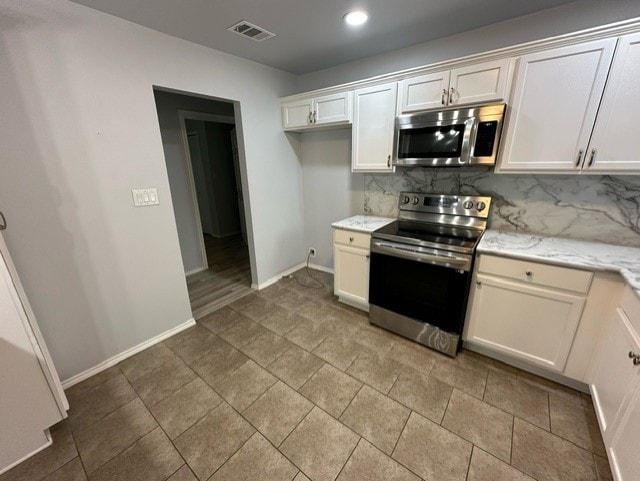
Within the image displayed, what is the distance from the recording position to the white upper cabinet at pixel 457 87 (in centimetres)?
182

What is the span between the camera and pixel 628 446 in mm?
1130

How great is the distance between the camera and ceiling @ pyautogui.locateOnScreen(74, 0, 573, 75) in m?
1.73

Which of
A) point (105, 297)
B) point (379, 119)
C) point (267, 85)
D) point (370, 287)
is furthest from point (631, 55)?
point (105, 297)

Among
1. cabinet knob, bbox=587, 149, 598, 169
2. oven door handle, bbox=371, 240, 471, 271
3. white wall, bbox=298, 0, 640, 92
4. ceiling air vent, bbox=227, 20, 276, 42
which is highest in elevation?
ceiling air vent, bbox=227, 20, 276, 42

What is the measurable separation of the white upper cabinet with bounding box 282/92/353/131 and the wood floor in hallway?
81.6 inches

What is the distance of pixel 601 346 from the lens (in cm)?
158

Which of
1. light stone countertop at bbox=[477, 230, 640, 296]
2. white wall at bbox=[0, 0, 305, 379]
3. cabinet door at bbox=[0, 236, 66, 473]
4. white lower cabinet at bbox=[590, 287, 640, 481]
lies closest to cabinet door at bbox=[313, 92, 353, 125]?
white wall at bbox=[0, 0, 305, 379]

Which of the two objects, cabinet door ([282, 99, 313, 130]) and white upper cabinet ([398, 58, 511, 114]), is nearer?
white upper cabinet ([398, 58, 511, 114])

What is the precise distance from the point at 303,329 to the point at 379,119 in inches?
81.9

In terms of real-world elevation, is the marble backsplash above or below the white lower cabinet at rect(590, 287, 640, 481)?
above

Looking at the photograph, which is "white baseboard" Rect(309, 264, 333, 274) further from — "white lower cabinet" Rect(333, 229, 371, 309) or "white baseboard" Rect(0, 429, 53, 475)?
"white baseboard" Rect(0, 429, 53, 475)

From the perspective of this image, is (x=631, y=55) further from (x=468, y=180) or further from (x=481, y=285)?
(x=481, y=285)

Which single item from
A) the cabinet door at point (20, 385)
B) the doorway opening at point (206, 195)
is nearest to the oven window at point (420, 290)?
the doorway opening at point (206, 195)

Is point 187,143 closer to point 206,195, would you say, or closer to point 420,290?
point 206,195
